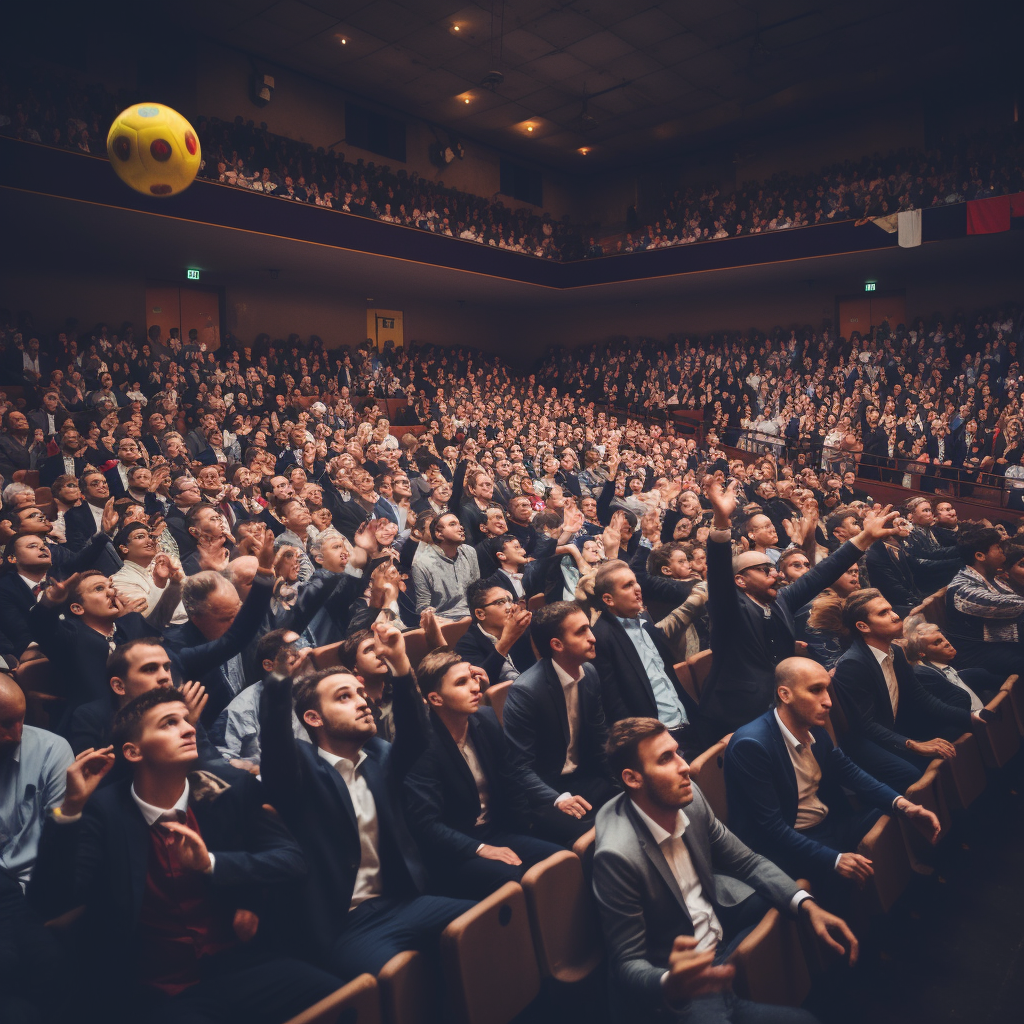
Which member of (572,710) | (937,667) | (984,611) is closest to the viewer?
(572,710)

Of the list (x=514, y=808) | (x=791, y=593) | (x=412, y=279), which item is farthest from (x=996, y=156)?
(x=514, y=808)

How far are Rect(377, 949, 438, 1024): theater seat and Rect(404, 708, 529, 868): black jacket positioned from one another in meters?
0.28

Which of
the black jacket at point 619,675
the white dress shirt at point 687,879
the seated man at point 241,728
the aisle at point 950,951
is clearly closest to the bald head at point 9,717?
the seated man at point 241,728

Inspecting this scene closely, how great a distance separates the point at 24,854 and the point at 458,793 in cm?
104

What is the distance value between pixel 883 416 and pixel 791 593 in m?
8.68

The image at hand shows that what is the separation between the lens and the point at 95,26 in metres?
9.55

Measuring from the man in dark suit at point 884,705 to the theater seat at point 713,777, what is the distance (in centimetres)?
54

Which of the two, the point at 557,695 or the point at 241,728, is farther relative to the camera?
the point at 241,728

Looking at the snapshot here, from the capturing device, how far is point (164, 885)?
4.92 feet

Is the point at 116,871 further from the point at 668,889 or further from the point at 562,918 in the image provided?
the point at 668,889

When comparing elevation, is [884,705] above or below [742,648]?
below

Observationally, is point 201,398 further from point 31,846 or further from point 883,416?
point 883,416

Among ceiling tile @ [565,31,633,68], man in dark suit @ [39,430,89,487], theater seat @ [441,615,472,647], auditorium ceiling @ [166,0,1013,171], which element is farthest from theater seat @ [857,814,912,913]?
ceiling tile @ [565,31,633,68]

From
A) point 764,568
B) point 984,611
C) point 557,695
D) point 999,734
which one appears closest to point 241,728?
point 557,695
